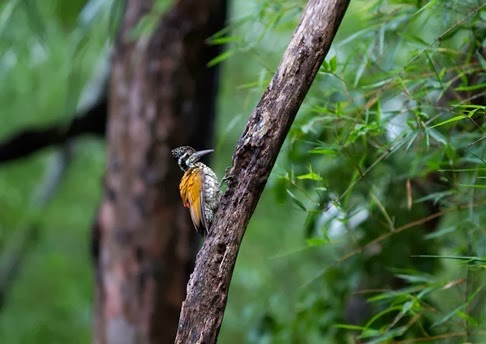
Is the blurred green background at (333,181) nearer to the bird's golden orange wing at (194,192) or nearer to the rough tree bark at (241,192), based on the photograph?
the bird's golden orange wing at (194,192)

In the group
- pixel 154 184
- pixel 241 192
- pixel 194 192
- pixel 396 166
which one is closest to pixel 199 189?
pixel 194 192

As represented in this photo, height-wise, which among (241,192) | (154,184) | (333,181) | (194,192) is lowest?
(154,184)

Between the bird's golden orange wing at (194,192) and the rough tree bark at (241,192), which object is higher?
the rough tree bark at (241,192)

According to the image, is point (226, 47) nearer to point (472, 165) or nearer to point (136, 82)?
point (136, 82)

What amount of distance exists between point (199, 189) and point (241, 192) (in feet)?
1.25

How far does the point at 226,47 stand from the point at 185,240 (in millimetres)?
1303

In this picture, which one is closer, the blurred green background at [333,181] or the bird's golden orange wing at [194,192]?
the bird's golden orange wing at [194,192]

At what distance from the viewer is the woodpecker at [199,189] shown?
1.83 meters

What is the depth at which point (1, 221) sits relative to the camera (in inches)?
227

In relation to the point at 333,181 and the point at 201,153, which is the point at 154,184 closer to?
the point at 333,181

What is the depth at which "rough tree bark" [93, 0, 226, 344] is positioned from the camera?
383 centimetres

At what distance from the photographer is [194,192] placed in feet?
6.26

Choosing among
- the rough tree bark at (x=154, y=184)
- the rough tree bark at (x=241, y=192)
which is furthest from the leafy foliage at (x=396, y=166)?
the rough tree bark at (x=154, y=184)

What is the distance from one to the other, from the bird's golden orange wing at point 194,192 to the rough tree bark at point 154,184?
1846 millimetres
